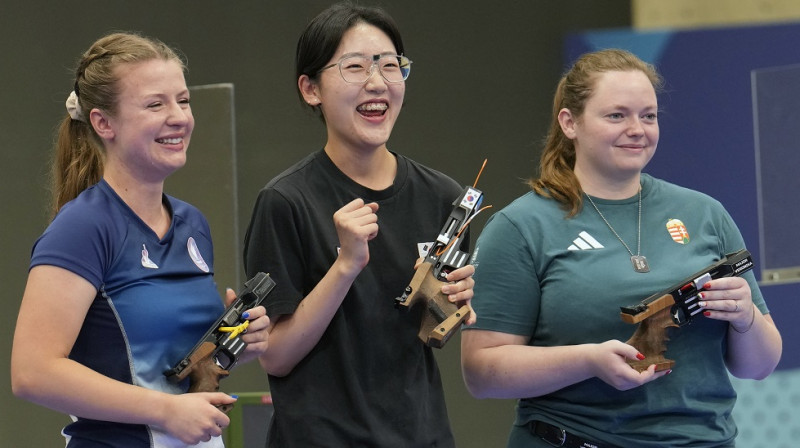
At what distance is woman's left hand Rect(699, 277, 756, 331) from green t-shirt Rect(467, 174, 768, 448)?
101 millimetres

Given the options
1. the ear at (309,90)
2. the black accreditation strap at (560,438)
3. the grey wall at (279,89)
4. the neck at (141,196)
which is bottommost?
the black accreditation strap at (560,438)

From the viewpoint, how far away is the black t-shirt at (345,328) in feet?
6.60

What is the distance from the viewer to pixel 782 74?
365 cm

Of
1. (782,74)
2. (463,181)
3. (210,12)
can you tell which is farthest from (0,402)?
(782,74)

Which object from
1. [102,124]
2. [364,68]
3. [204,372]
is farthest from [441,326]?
[102,124]

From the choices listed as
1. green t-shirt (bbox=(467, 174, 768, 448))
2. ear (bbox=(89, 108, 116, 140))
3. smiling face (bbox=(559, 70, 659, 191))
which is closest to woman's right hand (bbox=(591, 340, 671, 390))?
green t-shirt (bbox=(467, 174, 768, 448))

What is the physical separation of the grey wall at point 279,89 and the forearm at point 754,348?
2.20 meters

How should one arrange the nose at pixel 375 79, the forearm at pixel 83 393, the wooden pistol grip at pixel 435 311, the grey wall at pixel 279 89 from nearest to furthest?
1. the forearm at pixel 83 393
2. the wooden pistol grip at pixel 435 311
3. the nose at pixel 375 79
4. the grey wall at pixel 279 89

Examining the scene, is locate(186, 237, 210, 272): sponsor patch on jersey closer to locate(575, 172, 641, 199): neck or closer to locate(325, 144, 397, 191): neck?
locate(325, 144, 397, 191): neck

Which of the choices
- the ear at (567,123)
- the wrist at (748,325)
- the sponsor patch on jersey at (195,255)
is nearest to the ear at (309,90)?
the sponsor patch on jersey at (195,255)

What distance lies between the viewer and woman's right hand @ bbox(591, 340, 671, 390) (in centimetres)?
211

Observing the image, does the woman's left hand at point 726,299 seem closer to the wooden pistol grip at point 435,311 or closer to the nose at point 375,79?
the wooden pistol grip at point 435,311

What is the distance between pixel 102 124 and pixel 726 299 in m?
1.34

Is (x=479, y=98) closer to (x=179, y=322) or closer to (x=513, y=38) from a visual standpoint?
(x=513, y=38)
